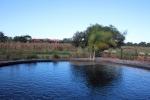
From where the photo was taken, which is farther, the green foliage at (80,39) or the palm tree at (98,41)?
the green foliage at (80,39)

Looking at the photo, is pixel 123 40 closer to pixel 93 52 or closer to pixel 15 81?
pixel 93 52

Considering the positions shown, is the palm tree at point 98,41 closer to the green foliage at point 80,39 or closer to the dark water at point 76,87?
the green foliage at point 80,39

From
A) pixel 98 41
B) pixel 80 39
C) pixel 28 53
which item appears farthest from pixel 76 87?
pixel 80 39

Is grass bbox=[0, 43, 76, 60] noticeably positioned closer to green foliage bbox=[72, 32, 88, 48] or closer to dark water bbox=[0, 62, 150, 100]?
green foliage bbox=[72, 32, 88, 48]

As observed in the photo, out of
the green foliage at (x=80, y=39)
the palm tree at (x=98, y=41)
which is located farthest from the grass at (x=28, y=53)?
the palm tree at (x=98, y=41)

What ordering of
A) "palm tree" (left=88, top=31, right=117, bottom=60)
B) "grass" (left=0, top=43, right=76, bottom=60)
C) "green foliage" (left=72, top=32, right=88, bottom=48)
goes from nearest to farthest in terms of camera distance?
"grass" (left=0, top=43, right=76, bottom=60) → "palm tree" (left=88, top=31, right=117, bottom=60) → "green foliage" (left=72, top=32, right=88, bottom=48)

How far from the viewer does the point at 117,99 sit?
55.9ft

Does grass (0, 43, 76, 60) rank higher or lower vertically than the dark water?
higher

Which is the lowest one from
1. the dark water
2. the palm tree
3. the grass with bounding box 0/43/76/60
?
the dark water

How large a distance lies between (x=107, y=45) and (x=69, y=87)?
87.3ft

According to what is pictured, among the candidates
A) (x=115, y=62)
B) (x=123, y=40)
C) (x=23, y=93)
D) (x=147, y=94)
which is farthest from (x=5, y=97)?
(x=123, y=40)

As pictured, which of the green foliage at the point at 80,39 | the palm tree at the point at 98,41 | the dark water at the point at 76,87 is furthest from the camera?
the green foliage at the point at 80,39

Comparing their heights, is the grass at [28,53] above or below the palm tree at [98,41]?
below

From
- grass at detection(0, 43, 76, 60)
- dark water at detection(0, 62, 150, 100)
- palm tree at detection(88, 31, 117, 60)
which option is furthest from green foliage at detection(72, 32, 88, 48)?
dark water at detection(0, 62, 150, 100)
